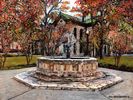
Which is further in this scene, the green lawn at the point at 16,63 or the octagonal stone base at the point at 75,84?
the green lawn at the point at 16,63

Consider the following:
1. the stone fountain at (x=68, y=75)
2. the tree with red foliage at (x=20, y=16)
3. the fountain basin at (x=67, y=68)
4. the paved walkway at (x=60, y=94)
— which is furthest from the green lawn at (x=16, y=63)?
the paved walkway at (x=60, y=94)

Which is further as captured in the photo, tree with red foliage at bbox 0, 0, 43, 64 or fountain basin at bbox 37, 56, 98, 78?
tree with red foliage at bbox 0, 0, 43, 64

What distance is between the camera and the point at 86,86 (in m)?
12.0

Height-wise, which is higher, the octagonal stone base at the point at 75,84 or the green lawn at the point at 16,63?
the green lawn at the point at 16,63

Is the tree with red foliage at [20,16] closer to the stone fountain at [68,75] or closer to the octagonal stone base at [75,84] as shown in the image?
the stone fountain at [68,75]

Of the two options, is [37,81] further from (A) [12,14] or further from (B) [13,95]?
(A) [12,14]

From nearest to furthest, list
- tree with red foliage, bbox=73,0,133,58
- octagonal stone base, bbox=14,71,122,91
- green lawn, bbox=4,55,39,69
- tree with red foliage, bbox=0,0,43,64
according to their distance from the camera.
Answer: octagonal stone base, bbox=14,71,122,91
green lawn, bbox=4,55,39,69
tree with red foliage, bbox=73,0,133,58
tree with red foliage, bbox=0,0,43,64

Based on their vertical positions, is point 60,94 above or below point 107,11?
below

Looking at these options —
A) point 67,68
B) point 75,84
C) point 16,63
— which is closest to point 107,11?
point 16,63

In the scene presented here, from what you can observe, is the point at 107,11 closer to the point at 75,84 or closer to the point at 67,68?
the point at 67,68

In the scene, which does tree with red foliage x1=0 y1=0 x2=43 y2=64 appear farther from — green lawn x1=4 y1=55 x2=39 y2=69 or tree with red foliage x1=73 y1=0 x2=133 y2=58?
tree with red foliage x1=73 y1=0 x2=133 y2=58

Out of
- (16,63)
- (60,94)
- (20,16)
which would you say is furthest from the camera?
(20,16)

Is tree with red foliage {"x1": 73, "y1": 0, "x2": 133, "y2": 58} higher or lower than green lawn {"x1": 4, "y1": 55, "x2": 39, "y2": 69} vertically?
higher

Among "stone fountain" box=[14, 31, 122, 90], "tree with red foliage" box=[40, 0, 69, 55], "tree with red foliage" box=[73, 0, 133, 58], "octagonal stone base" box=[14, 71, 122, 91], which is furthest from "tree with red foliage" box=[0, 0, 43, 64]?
"octagonal stone base" box=[14, 71, 122, 91]
